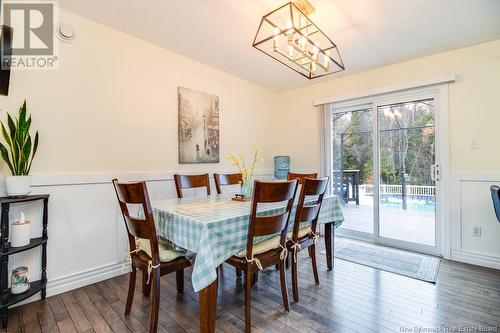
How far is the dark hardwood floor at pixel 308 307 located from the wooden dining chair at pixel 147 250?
25 centimetres

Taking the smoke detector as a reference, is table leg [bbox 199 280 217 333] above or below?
below

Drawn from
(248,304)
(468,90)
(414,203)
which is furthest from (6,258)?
(468,90)

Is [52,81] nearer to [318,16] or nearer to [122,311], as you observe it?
[122,311]

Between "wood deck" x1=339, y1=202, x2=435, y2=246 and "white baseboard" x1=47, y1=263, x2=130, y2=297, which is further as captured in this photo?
"wood deck" x1=339, y1=202, x2=435, y2=246

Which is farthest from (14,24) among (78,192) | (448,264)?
(448,264)

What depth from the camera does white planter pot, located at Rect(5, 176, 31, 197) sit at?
5.80 ft

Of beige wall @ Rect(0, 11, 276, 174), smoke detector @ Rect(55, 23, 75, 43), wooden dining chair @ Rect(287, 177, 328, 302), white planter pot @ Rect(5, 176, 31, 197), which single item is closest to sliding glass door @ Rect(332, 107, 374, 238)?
wooden dining chair @ Rect(287, 177, 328, 302)

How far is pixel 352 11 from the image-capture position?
7.15 ft

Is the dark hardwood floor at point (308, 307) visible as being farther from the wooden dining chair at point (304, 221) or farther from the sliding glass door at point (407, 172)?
the sliding glass door at point (407, 172)

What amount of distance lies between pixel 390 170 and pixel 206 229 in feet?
9.74

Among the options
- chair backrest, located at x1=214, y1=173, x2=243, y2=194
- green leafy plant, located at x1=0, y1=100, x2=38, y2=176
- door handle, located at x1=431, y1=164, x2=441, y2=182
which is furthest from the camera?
door handle, located at x1=431, y1=164, x2=441, y2=182

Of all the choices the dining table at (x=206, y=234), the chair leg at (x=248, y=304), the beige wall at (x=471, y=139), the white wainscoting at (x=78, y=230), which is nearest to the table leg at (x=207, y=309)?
the dining table at (x=206, y=234)

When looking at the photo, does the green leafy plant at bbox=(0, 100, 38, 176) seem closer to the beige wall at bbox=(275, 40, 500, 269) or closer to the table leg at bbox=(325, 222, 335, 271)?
the table leg at bbox=(325, 222, 335, 271)

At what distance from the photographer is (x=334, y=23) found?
2354 millimetres
